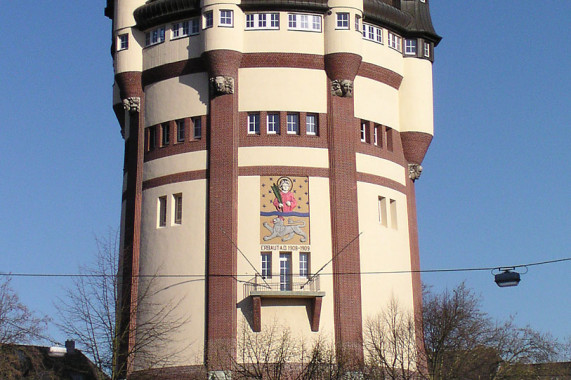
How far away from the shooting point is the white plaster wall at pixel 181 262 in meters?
52.0

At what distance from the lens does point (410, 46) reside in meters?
60.1

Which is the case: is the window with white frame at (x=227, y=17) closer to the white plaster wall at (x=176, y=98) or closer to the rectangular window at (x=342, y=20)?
the white plaster wall at (x=176, y=98)

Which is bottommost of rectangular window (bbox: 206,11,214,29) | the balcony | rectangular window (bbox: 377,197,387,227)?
the balcony

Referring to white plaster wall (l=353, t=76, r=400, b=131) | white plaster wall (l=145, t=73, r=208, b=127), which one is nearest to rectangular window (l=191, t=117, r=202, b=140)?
white plaster wall (l=145, t=73, r=208, b=127)

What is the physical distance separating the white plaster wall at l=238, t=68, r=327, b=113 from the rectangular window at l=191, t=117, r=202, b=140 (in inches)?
88.9

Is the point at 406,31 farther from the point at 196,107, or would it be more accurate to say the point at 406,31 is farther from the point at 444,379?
the point at 444,379

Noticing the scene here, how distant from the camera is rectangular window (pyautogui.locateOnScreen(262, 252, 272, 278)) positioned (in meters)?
52.3

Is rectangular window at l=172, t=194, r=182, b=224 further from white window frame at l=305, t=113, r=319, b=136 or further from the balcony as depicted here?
white window frame at l=305, t=113, r=319, b=136

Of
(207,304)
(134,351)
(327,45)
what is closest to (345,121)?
(327,45)

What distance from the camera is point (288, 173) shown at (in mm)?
53250

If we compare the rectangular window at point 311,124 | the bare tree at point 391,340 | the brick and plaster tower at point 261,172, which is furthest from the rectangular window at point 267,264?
the rectangular window at point 311,124

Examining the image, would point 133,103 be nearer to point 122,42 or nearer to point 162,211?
point 122,42

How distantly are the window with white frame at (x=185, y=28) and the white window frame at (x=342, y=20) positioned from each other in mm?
7028

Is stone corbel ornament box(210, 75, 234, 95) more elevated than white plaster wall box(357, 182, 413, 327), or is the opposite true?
stone corbel ornament box(210, 75, 234, 95)
